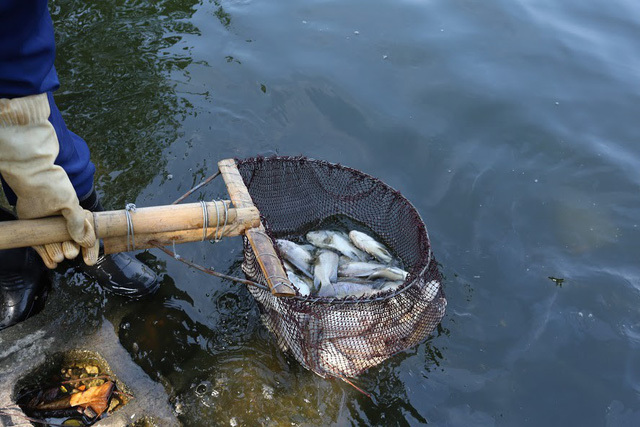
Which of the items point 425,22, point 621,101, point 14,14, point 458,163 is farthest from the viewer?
point 425,22

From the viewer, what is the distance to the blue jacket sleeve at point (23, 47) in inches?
92.2

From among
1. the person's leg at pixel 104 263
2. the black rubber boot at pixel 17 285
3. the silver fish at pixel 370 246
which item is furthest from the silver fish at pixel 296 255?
the black rubber boot at pixel 17 285

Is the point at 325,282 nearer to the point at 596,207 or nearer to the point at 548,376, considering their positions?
the point at 548,376

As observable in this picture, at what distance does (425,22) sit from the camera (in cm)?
785

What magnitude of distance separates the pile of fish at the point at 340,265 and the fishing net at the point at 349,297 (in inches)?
8.9

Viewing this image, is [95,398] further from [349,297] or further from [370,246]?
[370,246]

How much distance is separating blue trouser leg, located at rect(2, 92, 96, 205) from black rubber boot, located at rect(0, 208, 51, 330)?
637mm

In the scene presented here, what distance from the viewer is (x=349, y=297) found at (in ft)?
11.5

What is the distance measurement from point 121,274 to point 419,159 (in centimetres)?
345

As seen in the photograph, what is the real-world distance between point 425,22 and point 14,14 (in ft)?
21.8

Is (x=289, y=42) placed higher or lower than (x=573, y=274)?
higher

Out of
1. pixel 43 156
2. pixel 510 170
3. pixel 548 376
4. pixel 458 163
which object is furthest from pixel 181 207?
pixel 510 170

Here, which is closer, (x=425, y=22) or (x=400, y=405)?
(x=400, y=405)

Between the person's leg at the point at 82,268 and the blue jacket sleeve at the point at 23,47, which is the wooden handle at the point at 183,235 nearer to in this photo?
the person's leg at the point at 82,268
